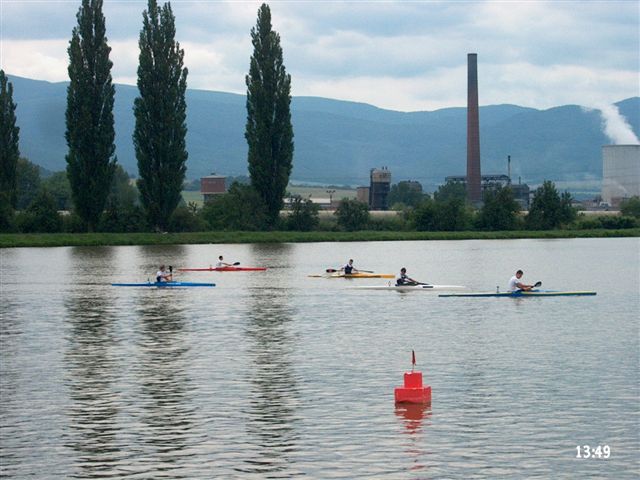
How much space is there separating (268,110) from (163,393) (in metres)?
79.0

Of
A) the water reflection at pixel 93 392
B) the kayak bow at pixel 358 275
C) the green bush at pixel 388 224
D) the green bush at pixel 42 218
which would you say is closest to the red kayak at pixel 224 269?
the kayak bow at pixel 358 275

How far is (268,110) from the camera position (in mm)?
106938

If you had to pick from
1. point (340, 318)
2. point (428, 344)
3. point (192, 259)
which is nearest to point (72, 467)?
point (428, 344)

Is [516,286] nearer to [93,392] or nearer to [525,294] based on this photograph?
[525,294]

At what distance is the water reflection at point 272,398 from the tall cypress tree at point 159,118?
178 feet

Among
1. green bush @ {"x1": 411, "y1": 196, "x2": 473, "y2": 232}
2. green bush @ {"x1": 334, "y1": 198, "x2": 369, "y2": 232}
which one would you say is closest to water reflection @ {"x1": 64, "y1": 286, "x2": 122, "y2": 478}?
green bush @ {"x1": 334, "y1": 198, "x2": 369, "y2": 232}

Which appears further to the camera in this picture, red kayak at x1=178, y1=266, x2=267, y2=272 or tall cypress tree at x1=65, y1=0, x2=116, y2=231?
tall cypress tree at x1=65, y1=0, x2=116, y2=231

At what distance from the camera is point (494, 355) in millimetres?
Result: 35969

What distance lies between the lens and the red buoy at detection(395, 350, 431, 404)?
2705 centimetres

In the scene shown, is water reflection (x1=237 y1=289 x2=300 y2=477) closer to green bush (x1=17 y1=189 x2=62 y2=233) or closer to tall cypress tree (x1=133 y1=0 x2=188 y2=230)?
tall cypress tree (x1=133 y1=0 x2=188 y2=230)

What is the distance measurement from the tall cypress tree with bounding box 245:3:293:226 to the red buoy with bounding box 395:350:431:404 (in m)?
80.0

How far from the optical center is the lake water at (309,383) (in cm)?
2239

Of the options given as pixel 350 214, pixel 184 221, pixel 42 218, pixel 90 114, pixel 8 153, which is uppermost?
pixel 90 114

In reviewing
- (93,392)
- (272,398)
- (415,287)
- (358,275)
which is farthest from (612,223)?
(93,392)
